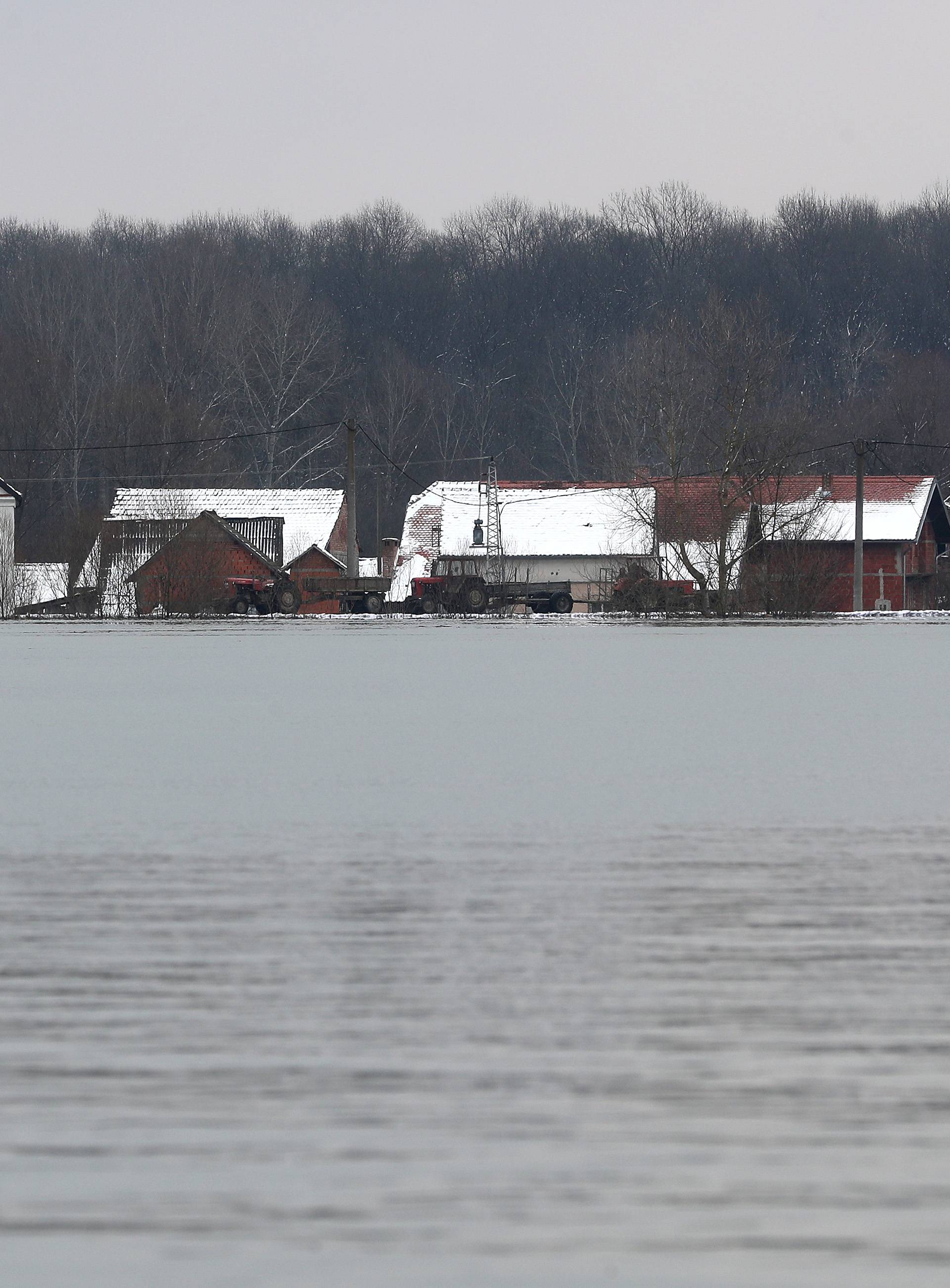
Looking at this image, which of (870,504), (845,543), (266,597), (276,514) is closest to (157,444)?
(276,514)

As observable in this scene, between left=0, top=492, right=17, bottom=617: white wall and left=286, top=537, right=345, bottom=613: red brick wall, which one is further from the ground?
left=286, top=537, right=345, bottom=613: red brick wall

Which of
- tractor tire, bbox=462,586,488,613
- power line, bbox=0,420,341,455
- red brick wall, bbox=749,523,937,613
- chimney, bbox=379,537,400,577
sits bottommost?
tractor tire, bbox=462,586,488,613

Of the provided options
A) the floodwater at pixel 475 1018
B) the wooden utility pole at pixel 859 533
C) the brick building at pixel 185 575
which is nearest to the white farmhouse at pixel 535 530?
the wooden utility pole at pixel 859 533

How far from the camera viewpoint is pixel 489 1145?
548 cm

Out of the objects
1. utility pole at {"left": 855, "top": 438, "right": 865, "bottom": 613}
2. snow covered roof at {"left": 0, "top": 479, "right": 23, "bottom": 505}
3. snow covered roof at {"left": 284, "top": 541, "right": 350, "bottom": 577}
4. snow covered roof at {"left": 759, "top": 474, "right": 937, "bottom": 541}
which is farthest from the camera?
snow covered roof at {"left": 284, "top": 541, "right": 350, "bottom": 577}

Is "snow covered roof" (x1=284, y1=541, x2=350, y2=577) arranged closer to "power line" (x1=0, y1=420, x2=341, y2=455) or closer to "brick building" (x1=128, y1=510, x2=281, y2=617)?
"power line" (x1=0, y1=420, x2=341, y2=455)

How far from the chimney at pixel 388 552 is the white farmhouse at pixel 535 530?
8.43 m

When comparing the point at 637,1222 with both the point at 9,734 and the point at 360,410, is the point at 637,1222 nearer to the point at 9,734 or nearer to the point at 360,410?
the point at 9,734

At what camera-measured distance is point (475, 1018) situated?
7.00m

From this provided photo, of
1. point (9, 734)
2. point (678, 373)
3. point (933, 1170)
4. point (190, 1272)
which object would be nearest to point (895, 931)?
point (933, 1170)

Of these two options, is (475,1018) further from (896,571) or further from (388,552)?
(388,552)

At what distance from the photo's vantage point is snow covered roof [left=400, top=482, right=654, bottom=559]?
83.1m

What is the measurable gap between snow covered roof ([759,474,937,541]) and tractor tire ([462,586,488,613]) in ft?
36.9

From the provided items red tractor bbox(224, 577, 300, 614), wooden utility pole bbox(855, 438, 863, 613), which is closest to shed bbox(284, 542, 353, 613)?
red tractor bbox(224, 577, 300, 614)
